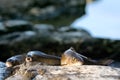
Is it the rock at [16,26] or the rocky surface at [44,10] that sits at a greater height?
the rocky surface at [44,10]

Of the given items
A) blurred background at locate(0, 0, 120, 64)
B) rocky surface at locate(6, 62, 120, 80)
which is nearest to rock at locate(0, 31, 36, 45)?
blurred background at locate(0, 0, 120, 64)

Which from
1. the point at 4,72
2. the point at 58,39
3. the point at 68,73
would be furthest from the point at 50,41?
the point at 68,73

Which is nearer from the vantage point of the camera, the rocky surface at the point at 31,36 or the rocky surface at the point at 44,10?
the rocky surface at the point at 31,36

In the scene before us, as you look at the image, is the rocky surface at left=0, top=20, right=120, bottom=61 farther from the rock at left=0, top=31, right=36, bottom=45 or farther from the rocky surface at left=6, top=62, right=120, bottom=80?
the rocky surface at left=6, top=62, right=120, bottom=80

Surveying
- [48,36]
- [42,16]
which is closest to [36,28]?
[48,36]

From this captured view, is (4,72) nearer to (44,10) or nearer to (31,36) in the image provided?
(31,36)

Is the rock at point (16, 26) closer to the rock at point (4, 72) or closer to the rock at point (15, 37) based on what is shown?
the rock at point (15, 37)

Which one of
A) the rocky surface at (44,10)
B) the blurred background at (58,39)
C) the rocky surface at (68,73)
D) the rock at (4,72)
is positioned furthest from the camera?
the rocky surface at (44,10)

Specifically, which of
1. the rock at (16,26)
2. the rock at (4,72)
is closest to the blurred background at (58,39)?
the rock at (16,26)
